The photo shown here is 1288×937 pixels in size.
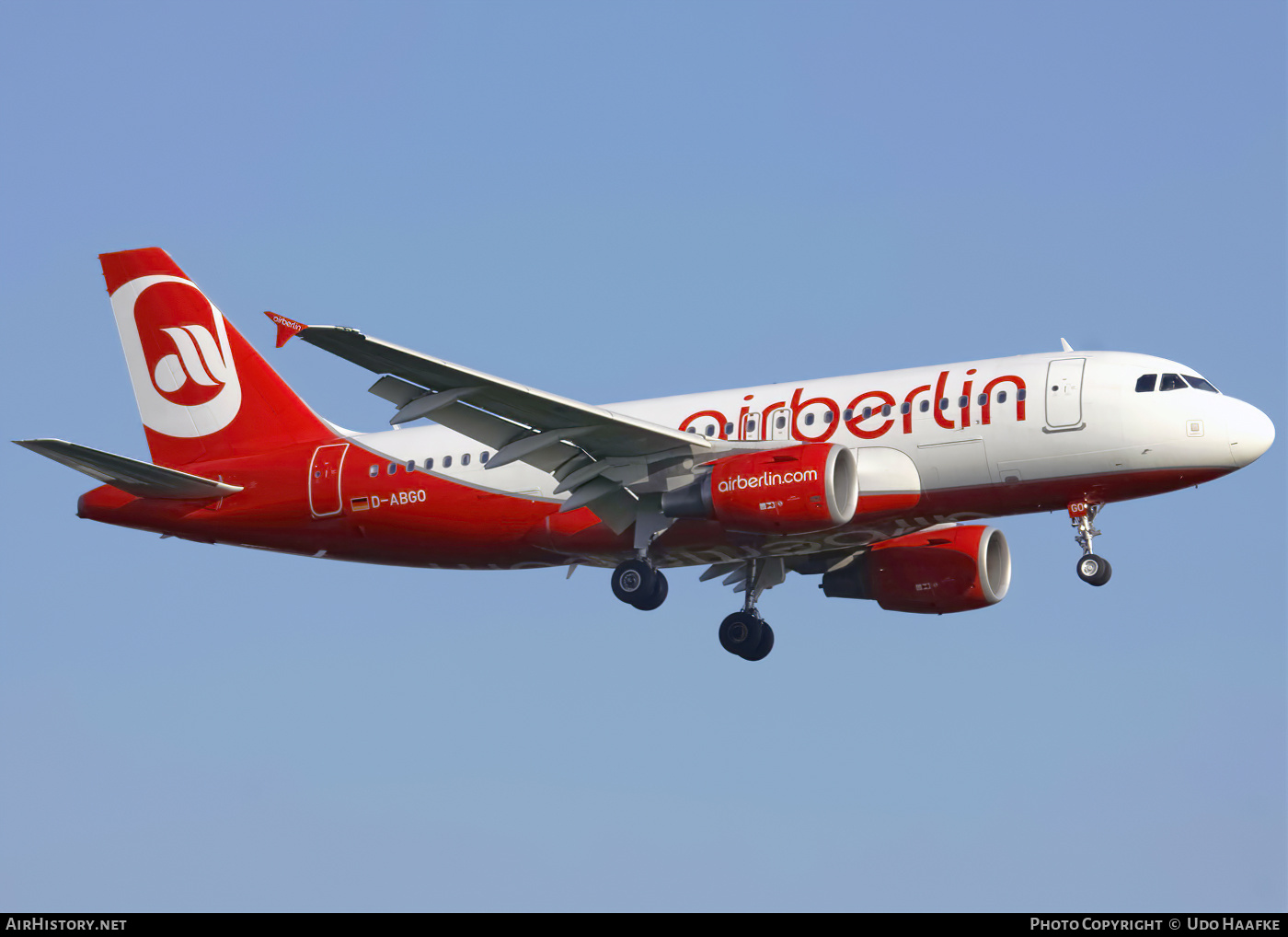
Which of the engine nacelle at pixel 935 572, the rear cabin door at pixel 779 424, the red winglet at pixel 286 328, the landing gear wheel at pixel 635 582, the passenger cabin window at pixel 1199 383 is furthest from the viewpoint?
the engine nacelle at pixel 935 572

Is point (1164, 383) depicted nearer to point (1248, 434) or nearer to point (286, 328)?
point (1248, 434)

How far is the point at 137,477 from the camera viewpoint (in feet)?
125

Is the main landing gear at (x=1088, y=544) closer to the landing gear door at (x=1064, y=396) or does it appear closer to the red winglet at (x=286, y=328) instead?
the landing gear door at (x=1064, y=396)

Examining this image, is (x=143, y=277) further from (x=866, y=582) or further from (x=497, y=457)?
(x=866, y=582)

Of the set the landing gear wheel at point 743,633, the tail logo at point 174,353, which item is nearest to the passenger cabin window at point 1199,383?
the landing gear wheel at point 743,633

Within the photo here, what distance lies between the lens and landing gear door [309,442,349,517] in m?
38.2

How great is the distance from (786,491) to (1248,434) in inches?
346

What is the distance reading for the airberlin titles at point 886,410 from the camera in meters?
33.8

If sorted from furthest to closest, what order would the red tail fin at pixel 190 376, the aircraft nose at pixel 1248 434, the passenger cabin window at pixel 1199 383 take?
the red tail fin at pixel 190 376 < the passenger cabin window at pixel 1199 383 < the aircraft nose at pixel 1248 434

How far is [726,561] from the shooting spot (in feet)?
125

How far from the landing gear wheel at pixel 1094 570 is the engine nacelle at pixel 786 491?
459cm

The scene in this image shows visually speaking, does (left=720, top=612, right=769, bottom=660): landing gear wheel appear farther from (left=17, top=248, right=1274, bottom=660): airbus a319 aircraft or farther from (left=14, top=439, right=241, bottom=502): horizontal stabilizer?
(left=14, top=439, right=241, bottom=502): horizontal stabilizer

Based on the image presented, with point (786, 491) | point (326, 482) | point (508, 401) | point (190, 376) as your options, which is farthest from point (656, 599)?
point (190, 376)

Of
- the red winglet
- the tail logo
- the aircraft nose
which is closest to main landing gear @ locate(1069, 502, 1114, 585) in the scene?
the aircraft nose
